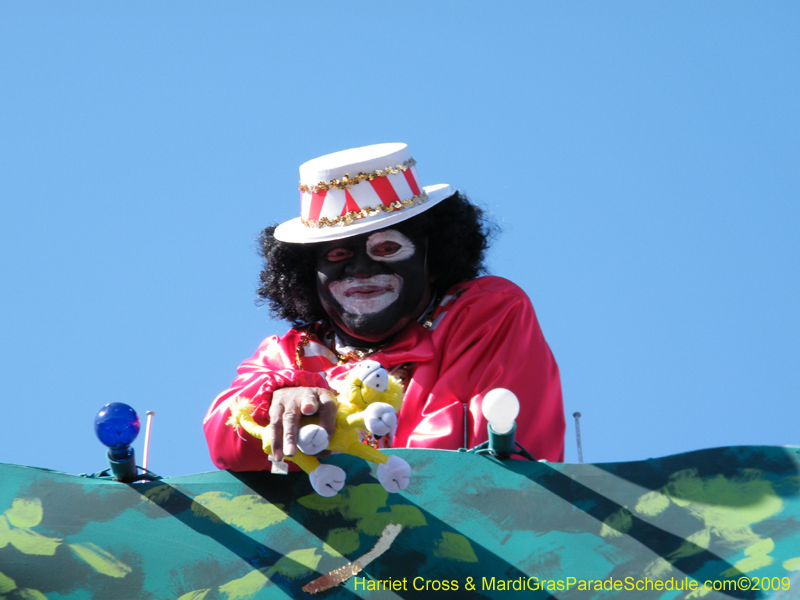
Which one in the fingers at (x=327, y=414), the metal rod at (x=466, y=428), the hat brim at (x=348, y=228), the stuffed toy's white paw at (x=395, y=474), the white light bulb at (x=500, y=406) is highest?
the hat brim at (x=348, y=228)

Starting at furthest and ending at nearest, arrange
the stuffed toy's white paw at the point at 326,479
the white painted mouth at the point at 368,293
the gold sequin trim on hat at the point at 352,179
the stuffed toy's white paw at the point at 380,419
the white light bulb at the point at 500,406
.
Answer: the gold sequin trim on hat at the point at 352,179, the white painted mouth at the point at 368,293, the white light bulb at the point at 500,406, the stuffed toy's white paw at the point at 326,479, the stuffed toy's white paw at the point at 380,419

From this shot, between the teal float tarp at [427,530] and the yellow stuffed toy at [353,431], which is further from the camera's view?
the teal float tarp at [427,530]

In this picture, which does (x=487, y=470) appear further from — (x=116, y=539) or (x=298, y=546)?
(x=116, y=539)

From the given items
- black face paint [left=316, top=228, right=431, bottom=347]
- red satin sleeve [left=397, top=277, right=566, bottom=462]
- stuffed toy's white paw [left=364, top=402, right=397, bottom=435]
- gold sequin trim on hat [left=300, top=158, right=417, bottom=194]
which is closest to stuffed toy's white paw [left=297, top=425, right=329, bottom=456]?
stuffed toy's white paw [left=364, top=402, right=397, bottom=435]

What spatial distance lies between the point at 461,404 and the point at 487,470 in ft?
1.79

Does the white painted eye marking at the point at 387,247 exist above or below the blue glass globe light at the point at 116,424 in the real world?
above

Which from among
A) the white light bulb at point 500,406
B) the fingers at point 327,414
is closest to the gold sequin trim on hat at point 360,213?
the white light bulb at point 500,406

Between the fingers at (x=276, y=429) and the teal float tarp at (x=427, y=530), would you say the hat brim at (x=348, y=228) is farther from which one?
the fingers at (x=276, y=429)

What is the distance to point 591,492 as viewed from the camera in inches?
146

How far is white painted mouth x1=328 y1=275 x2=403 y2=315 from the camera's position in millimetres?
4578

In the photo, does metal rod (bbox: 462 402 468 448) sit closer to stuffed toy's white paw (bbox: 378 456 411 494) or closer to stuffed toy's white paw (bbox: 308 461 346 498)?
stuffed toy's white paw (bbox: 378 456 411 494)

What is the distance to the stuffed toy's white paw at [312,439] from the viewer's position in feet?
10.7

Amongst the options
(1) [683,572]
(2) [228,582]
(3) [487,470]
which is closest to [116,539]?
(2) [228,582]

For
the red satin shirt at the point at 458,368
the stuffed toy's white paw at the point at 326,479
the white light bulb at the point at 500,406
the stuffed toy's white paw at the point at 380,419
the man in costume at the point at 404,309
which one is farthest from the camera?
the man in costume at the point at 404,309
